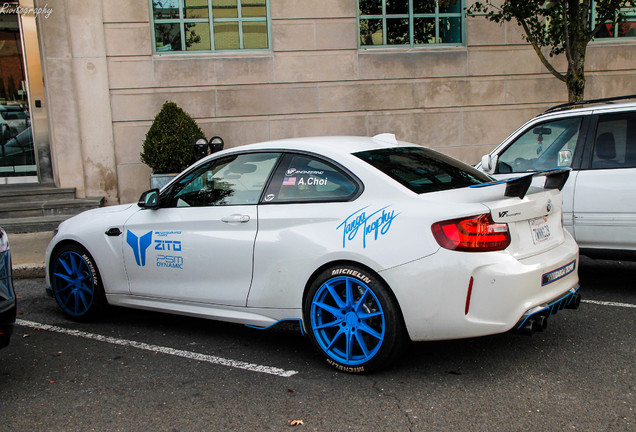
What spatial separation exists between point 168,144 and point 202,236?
598cm

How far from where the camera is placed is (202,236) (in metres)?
4.87

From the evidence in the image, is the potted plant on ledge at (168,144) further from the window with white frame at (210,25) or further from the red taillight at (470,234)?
the red taillight at (470,234)

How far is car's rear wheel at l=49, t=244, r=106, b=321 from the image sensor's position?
555 centimetres

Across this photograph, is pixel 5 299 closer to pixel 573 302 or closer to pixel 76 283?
pixel 76 283

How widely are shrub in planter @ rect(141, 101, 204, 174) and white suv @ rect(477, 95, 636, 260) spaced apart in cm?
592

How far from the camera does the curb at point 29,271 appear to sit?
25.4 ft

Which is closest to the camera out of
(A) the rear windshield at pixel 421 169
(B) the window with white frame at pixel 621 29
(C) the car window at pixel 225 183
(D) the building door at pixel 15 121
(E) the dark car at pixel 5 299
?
(E) the dark car at pixel 5 299

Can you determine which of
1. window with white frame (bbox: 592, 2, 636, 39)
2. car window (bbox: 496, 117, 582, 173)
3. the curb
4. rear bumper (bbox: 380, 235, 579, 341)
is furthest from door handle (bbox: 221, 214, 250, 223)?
window with white frame (bbox: 592, 2, 636, 39)

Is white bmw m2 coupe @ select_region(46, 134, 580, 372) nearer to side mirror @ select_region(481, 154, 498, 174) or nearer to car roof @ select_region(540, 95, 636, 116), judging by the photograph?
side mirror @ select_region(481, 154, 498, 174)

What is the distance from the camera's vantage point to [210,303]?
4867mm

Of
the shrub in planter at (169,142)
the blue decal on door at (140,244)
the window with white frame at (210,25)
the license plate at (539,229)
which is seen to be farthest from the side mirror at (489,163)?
the window with white frame at (210,25)

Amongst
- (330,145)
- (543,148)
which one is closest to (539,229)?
(330,145)

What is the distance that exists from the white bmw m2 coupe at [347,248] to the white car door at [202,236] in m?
0.01

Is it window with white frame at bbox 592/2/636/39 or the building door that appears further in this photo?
window with white frame at bbox 592/2/636/39
